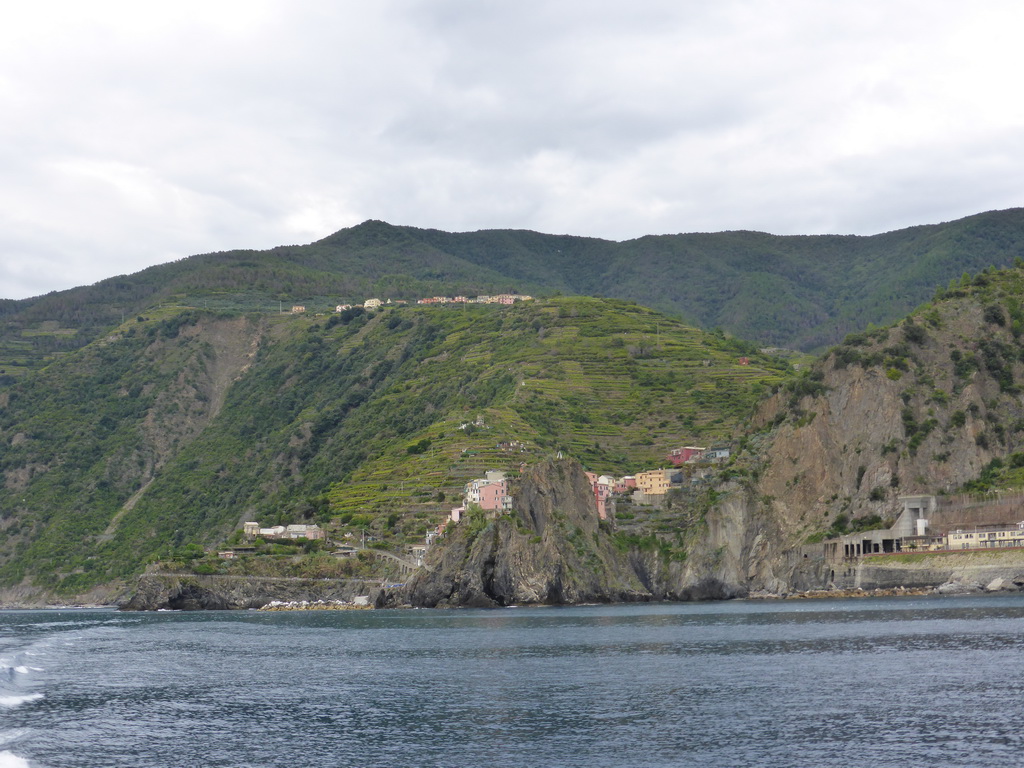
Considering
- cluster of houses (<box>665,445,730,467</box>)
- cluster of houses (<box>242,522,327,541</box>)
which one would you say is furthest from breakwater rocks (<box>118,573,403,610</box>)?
cluster of houses (<box>665,445,730,467</box>)

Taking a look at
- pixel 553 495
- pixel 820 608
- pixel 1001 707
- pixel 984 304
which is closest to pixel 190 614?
pixel 553 495

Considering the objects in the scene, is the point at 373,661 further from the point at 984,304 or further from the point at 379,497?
the point at 984,304

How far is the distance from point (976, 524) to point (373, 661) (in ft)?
302

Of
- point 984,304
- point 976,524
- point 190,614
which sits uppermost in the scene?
point 984,304

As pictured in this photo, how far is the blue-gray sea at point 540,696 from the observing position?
166 feet

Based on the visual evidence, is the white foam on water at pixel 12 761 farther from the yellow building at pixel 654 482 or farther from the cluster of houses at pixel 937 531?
the yellow building at pixel 654 482

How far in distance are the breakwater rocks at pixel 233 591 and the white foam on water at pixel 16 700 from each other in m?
96.6

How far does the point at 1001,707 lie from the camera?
183ft

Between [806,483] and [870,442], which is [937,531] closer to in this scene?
[870,442]

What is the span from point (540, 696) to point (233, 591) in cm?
11746

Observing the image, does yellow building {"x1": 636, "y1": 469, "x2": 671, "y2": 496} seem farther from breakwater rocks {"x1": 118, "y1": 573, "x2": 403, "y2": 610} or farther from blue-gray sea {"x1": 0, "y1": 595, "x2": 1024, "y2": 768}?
blue-gray sea {"x1": 0, "y1": 595, "x2": 1024, "y2": 768}

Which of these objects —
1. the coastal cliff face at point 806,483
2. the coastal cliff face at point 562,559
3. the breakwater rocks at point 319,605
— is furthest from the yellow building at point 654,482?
the breakwater rocks at point 319,605

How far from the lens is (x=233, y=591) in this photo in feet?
577

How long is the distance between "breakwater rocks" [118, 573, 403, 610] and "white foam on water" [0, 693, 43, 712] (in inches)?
3802
